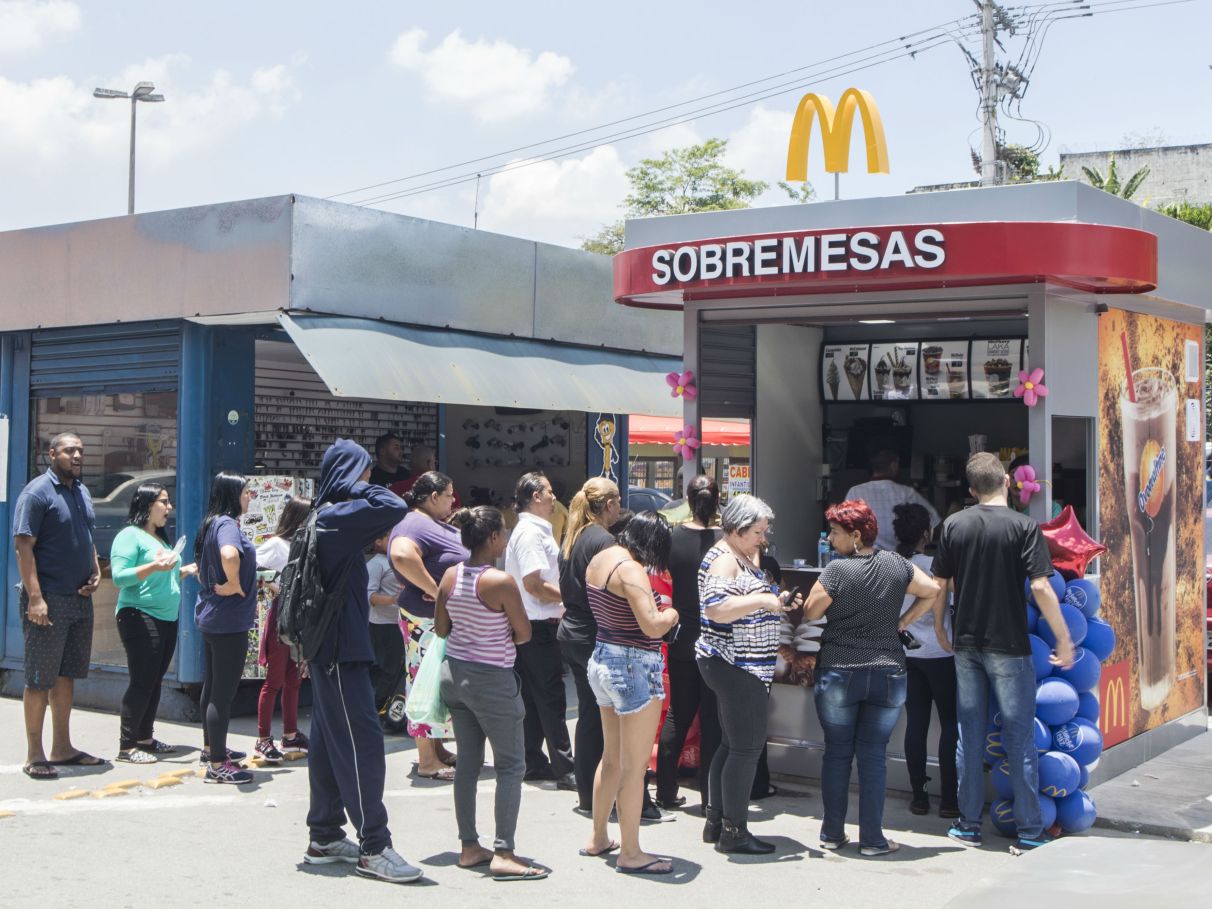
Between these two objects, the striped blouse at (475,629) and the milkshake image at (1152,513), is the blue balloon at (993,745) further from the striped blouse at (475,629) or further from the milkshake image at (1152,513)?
the striped blouse at (475,629)

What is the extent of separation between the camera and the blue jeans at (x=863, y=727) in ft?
20.7

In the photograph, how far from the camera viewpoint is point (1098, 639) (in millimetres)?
6965

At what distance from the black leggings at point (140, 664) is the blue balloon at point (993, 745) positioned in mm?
4899

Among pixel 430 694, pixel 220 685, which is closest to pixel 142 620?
pixel 220 685

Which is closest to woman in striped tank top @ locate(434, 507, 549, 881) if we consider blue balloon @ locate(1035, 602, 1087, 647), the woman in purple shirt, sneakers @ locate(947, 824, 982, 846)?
the woman in purple shirt

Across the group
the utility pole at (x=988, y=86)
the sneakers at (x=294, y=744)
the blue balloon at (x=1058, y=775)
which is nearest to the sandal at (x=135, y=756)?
the sneakers at (x=294, y=744)

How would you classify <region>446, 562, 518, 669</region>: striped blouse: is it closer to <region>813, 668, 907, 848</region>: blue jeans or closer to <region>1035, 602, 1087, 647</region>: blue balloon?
<region>813, 668, 907, 848</region>: blue jeans

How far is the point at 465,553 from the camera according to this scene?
7.60 meters

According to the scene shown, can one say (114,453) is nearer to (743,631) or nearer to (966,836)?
(743,631)

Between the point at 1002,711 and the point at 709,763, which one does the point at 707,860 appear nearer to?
the point at 709,763

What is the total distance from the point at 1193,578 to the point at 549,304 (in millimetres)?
5557

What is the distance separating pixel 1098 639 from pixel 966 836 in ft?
4.08

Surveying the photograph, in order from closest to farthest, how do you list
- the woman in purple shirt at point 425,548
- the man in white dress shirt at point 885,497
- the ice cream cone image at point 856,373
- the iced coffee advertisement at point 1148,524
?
the woman in purple shirt at point 425,548, the iced coffee advertisement at point 1148,524, the man in white dress shirt at point 885,497, the ice cream cone image at point 856,373

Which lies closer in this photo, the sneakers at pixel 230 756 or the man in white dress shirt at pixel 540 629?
the man in white dress shirt at pixel 540 629
